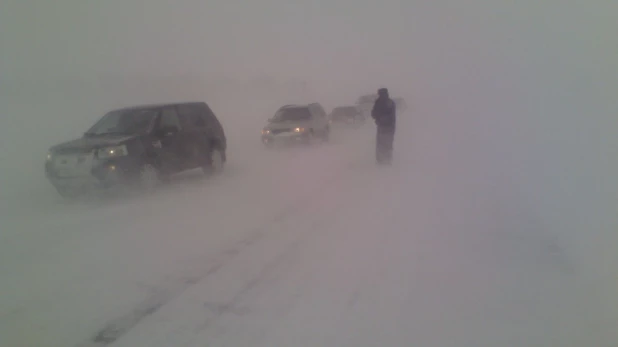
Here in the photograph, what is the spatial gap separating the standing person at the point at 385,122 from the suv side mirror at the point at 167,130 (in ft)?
17.4

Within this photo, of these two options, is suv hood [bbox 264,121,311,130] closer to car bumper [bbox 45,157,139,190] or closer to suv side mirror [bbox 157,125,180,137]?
suv side mirror [bbox 157,125,180,137]

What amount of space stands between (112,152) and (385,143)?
702 centimetres

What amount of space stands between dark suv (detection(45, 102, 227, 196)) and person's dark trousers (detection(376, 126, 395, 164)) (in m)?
4.11

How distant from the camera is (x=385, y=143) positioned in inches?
525

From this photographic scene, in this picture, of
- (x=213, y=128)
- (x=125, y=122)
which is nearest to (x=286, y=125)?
(x=213, y=128)

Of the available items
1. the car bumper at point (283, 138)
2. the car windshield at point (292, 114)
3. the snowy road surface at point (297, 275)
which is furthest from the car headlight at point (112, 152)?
the car windshield at point (292, 114)

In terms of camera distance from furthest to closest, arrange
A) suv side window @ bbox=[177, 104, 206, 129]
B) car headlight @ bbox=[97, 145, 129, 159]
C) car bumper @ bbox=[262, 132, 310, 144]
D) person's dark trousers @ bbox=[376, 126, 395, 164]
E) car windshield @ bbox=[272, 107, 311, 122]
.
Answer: car windshield @ bbox=[272, 107, 311, 122]
car bumper @ bbox=[262, 132, 310, 144]
person's dark trousers @ bbox=[376, 126, 395, 164]
suv side window @ bbox=[177, 104, 206, 129]
car headlight @ bbox=[97, 145, 129, 159]

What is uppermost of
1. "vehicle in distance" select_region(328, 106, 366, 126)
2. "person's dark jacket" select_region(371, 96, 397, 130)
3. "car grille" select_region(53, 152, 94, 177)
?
"person's dark jacket" select_region(371, 96, 397, 130)

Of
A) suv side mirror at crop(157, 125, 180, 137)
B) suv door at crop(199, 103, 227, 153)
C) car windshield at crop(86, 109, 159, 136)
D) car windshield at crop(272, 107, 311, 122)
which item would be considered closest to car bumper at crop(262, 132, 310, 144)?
car windshield at crop(272, 107, 311, 122)

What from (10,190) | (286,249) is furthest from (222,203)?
(10,190)

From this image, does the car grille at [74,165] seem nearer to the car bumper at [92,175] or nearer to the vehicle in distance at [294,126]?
the car bumper at [92,175]

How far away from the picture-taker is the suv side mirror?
32.9 feet

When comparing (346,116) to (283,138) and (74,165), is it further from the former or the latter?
(74,165)

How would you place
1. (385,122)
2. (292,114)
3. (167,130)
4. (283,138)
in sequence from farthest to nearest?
1. (292,114)
2. (283,138)
3. (385,122)
4. (167,130)
